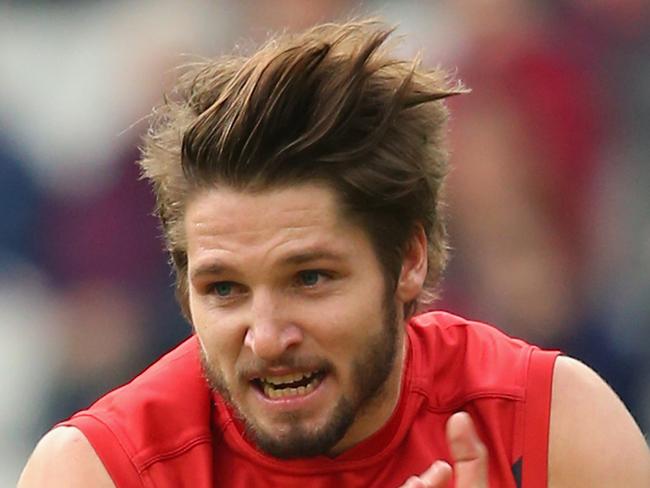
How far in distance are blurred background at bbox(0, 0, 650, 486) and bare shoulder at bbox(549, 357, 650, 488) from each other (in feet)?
4.63

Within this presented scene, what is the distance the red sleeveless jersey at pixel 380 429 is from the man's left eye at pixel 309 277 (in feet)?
1.14

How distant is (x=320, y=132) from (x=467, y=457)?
0.63m

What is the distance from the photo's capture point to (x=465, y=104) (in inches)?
183

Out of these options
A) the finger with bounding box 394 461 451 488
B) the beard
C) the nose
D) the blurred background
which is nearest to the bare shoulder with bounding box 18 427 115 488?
the beard

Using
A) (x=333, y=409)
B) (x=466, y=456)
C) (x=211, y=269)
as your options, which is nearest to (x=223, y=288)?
(x=211, y=269)

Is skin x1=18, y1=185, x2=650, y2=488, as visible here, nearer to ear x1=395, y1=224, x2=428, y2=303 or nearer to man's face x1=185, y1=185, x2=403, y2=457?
man's face x1=185, y1=185, x2=403, y2=457

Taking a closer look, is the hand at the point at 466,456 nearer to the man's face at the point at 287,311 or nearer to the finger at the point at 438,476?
the finger at the point at 438,476

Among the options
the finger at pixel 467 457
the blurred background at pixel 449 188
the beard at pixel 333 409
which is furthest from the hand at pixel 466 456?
the blurred background at pixel 449 188

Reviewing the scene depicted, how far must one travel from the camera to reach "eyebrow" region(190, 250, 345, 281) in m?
2.73

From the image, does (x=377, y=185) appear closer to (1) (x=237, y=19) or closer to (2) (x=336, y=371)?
(2) (x=336, y=371)

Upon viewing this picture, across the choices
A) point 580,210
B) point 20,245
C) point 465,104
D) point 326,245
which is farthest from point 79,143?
point 326,245

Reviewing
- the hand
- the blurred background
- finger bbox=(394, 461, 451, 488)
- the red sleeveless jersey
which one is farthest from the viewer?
the blurred background

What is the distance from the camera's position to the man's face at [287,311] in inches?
107

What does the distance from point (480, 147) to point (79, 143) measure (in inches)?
47.2
